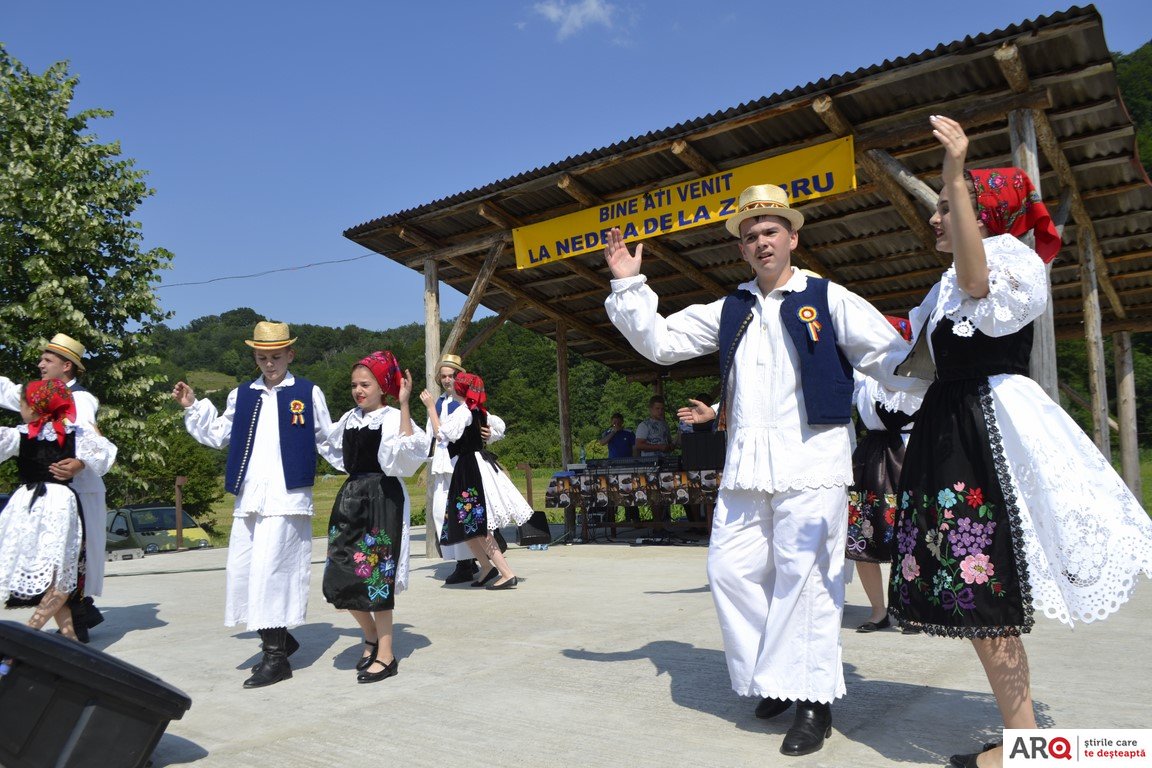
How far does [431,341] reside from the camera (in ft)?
36.5

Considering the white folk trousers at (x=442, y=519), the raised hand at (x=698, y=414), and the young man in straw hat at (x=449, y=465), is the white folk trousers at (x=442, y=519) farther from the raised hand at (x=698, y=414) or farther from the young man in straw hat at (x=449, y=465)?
the raised hand at (x=698, y=414)

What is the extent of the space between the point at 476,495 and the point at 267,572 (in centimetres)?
298

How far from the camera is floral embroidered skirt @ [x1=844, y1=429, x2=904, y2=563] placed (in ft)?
15.8

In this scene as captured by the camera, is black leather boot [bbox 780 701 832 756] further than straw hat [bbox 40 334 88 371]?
No

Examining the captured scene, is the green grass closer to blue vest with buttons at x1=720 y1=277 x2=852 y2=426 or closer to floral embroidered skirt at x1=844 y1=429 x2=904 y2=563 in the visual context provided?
floral embroidered skirt at x1=844 y1=429 x2=904 y2=563

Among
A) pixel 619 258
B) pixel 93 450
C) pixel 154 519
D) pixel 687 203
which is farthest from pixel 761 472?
pixel 154 519

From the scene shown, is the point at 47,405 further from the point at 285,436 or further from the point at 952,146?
the point at 952,146

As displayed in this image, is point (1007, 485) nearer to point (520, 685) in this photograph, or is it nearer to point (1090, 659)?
point (1090, 659)

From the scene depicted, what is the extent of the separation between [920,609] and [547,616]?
3.49 metres

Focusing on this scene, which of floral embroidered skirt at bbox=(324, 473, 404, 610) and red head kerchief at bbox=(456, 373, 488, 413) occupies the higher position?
red head kerchief at bbox=(456, 373, 488, 413)

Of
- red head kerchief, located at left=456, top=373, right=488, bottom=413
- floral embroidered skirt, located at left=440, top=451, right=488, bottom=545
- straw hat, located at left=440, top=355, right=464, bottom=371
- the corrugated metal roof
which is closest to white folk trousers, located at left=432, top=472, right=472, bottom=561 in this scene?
floral embroidered skirt, located at left=440, top=451, right=488, bottom=545

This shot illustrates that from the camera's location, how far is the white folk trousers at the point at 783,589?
3020 millimetres

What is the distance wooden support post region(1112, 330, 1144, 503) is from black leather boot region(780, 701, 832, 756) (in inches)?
396

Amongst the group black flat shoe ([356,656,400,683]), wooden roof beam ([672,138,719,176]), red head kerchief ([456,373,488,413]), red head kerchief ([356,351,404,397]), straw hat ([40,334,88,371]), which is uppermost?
wooden roof beam ([672,138,719,176])
